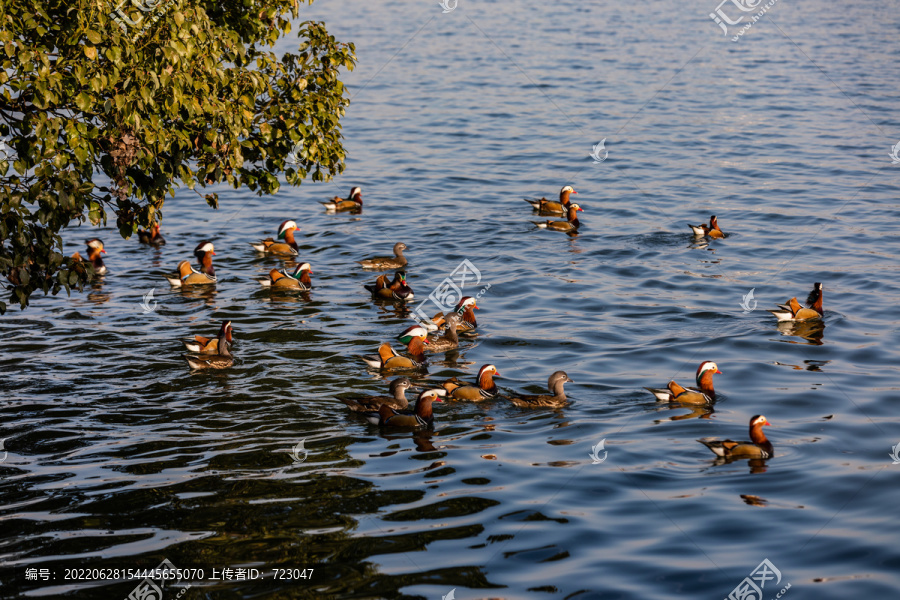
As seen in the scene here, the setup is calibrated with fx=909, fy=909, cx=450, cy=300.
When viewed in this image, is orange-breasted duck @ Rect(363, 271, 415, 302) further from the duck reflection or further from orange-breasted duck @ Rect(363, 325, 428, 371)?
the duck reflection

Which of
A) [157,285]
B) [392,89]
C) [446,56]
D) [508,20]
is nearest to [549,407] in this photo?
[157,285]

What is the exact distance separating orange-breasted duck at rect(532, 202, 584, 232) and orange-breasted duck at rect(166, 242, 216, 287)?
1004cm

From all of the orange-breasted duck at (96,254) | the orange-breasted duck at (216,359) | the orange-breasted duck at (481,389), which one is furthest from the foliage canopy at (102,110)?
the orange-breasted duck at (96,254)

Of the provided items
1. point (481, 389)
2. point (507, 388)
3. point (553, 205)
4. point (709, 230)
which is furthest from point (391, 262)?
point (709, 230)

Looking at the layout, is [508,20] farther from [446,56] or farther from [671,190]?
[671,190]

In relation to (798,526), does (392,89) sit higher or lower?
higher

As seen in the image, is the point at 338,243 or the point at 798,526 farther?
the point at 338,243

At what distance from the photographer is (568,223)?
28234 millimetres

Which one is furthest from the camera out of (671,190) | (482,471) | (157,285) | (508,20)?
(508,20)

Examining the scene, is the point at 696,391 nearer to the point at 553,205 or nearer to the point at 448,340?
the point at 448,340

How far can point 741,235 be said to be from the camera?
89.6ft

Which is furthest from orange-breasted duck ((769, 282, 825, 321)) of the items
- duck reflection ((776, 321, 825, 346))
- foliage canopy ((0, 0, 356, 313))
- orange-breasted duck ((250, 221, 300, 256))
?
orange-breasted duck ((250, 221, 300, 256))

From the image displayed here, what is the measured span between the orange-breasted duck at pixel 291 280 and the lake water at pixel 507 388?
71cm

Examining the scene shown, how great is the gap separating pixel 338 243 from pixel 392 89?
908 inches
